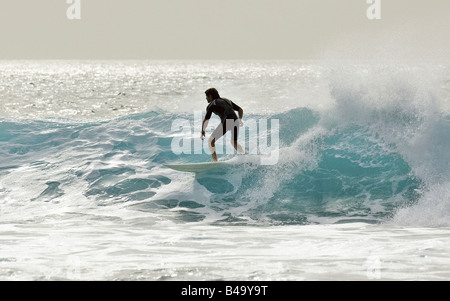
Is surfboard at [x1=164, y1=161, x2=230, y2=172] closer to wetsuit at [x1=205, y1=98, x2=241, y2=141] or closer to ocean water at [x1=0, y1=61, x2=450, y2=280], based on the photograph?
ocean water at [x1=0, y1=61, x2=450, y2=280]

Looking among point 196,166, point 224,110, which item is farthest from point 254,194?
point 224,110

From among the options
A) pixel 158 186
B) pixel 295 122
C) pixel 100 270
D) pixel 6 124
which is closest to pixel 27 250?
pixel 100 270

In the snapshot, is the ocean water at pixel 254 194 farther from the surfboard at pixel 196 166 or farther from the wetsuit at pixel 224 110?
the wetsuit at pixel 224 110

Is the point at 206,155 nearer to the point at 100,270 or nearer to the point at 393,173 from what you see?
the point at 393,173

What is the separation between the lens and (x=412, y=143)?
1258 centimetres

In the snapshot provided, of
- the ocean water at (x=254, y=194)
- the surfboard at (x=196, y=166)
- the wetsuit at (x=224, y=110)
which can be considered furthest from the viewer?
the surfboard at (x=196, y=166)

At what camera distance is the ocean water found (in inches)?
289

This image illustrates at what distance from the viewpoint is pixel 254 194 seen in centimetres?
1190

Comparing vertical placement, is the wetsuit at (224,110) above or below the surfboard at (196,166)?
above

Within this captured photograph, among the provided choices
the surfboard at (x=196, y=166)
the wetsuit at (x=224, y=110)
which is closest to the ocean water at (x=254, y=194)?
the surfboard at (x=196, y=166)

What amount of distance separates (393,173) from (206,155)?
14.5 ft

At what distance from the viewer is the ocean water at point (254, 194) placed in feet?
24.1

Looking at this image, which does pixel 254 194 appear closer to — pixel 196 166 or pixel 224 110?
pixel 196 166
